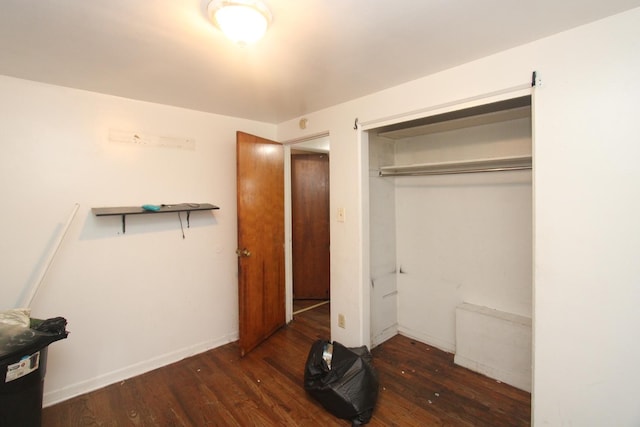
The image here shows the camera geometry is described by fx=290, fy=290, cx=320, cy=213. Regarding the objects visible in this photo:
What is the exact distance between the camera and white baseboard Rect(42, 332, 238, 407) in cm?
206

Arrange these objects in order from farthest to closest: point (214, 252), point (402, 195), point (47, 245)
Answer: point (402, 195) → point (214, 252) → point (47, 245)

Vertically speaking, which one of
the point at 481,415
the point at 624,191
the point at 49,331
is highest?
the point at 624,191

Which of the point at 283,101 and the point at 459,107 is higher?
the point at 283,101

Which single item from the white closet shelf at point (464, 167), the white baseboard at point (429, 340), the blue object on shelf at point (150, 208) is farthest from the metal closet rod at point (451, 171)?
the blue object on shelf at point (150, 208)

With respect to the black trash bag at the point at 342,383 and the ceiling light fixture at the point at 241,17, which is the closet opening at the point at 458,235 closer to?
the black trash bag at the point at 342,383

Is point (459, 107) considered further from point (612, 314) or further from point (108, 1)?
point (108, 1)

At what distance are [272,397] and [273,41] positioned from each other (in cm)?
228

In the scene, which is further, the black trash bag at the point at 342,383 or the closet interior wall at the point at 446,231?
the closet interior wall at the point at 446,231

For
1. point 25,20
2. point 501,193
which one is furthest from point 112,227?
point 501,193

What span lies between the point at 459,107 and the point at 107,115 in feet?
8.39

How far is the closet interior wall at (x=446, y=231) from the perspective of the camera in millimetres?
2291

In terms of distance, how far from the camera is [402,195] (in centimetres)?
302

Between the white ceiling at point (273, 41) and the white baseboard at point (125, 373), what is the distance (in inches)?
85.4

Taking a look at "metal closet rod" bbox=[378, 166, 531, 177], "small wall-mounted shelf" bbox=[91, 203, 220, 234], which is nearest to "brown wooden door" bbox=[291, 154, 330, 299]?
"metal closet rod" bbox=[378, 166, 531, 177]
